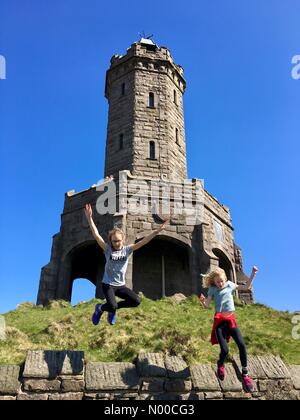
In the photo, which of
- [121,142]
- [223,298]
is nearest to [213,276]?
[223,298]

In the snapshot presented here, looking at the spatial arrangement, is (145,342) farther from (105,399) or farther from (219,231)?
(219,231)

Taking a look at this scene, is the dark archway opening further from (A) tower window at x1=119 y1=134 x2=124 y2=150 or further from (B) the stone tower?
(A) tower window at x1=119 y1=134 x2=124 y2=150

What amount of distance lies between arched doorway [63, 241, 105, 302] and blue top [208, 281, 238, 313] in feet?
38.3

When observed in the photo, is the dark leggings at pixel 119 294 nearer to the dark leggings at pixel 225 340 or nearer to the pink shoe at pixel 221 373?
the dark leggings at pixel 225 340

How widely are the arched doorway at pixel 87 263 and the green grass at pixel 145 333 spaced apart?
4.04 meters

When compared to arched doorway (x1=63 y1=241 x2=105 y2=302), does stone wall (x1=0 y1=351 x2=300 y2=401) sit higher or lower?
lower

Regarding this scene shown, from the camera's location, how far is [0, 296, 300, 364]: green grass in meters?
7.81

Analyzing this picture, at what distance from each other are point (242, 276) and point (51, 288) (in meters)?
9.74

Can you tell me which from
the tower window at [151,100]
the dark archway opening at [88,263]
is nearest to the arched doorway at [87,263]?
the dark archway opening at [88,263]

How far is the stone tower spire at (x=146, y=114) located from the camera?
814 inches

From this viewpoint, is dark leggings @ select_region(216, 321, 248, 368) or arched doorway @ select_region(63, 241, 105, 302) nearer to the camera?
dark leggings @ select_region(216, 321, 248, 368)

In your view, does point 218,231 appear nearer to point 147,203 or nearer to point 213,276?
point 147,203

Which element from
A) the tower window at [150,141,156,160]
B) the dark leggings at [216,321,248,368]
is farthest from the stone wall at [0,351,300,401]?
the tower window at [150,141,156,160]
